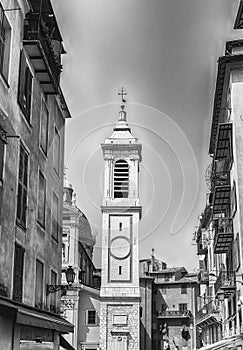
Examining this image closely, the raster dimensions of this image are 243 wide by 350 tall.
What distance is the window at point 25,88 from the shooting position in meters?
17.1

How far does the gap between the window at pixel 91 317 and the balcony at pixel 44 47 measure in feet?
145

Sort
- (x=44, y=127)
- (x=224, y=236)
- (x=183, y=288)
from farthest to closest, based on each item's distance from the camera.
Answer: (x=183, y=288) < (x=224, y=236) < (x=44, y=127)

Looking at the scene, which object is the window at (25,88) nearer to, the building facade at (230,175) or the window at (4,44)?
the window at (4,44)

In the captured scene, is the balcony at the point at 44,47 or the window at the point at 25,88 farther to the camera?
the balcony at the point at 44,47

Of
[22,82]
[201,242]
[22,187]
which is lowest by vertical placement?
[22,187]

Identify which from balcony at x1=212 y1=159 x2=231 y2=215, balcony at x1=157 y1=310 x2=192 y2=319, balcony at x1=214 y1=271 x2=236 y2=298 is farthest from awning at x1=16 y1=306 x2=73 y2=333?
balcony at x1=157 y1=310 x2=192 y2=319

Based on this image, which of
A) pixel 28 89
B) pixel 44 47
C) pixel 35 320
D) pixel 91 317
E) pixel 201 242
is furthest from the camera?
pixel 91 317

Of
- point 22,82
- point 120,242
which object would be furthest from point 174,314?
point 22,82

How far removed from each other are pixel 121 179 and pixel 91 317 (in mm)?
15774

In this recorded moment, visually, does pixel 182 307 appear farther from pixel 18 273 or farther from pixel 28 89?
pixel 18 273

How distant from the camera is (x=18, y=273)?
16.7m

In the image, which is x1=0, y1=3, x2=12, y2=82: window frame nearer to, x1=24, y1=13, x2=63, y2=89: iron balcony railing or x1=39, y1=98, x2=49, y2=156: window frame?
x1=24, y1=13, x2=63, y2=89: iron balcony railing

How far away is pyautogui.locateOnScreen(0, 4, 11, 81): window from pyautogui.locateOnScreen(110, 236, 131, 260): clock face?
5102cm

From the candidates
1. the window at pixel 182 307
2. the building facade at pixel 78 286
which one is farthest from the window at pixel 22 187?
the window at pixel 182 307
